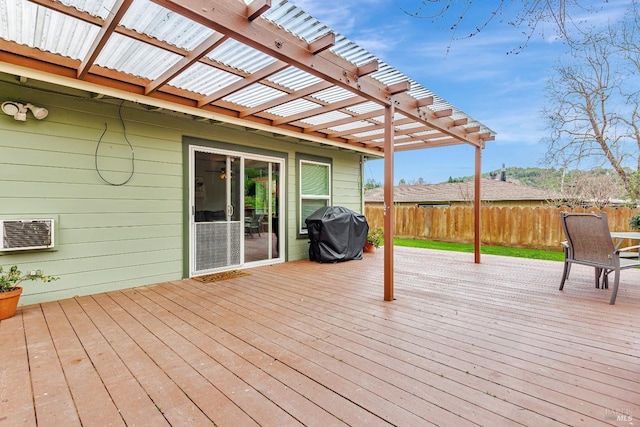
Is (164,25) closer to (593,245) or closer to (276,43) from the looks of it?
(276,43)

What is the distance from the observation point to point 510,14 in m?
1.78

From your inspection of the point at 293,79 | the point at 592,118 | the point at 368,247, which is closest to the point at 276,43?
the point at 293,79

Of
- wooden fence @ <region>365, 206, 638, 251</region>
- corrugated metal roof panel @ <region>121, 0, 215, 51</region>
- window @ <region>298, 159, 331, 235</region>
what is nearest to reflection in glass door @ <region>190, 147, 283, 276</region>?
window @ <region>298, 159, 331, 235</region>

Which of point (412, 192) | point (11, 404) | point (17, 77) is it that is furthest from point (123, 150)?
point (412, 192)

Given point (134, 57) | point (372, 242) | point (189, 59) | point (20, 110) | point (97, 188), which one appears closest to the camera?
point (189, 59)

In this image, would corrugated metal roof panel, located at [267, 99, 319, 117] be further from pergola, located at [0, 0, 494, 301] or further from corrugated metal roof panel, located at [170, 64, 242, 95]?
corrugated metal roof panel, located at [170, 64, 242, 95]

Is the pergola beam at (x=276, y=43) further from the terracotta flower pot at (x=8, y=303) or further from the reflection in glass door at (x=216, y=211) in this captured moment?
the terracotta flower pot at (x=8, y=303)

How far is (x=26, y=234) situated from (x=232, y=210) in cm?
250

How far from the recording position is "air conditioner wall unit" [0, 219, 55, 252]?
323cm

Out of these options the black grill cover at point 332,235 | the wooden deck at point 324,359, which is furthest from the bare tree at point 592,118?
the black grill cover at point 332,235

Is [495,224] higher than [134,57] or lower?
lower

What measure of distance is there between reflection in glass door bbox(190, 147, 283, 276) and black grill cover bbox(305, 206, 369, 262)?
2.21 feet

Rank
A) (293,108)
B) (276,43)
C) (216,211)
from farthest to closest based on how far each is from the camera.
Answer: (216,211)
(293,108)
(276,43)

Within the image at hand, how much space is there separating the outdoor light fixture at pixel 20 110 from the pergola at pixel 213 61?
1.33 ft
